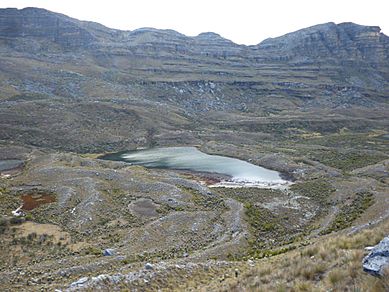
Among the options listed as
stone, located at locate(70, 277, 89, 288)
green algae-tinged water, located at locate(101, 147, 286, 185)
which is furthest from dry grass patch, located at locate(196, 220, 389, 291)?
green algae-tinged water, located at locate(101, 147, 286, 185)

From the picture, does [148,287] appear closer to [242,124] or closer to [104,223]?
[104,223]

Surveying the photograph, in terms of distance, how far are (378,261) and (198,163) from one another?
77254 millimetres

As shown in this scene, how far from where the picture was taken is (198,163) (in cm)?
8906

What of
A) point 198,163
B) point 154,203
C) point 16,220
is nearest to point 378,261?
point 16,220

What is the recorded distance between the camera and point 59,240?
34.9 m

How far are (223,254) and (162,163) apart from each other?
190 feet

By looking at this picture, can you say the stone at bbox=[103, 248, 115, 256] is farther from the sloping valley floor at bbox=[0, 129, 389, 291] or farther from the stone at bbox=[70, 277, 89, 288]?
the stone at bbox=[70, 277, 89, 288]

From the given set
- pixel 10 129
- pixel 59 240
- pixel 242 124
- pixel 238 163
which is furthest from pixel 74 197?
pixel 242 124

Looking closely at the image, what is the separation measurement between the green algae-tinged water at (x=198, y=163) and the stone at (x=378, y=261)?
55938 millimetres

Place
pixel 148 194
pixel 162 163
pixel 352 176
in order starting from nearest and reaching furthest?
pixel 148 194 → pixel 352 176 → pixel 162 163

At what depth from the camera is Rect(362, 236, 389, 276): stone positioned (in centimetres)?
1153

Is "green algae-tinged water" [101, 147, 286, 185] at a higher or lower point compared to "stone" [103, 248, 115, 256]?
lower

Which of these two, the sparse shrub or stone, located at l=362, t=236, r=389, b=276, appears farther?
the sparse shrub

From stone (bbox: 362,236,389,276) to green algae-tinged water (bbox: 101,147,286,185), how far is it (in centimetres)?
5594
